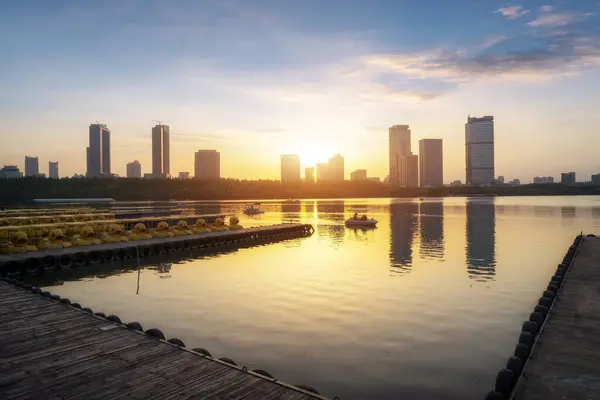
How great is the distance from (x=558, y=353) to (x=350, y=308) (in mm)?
11480

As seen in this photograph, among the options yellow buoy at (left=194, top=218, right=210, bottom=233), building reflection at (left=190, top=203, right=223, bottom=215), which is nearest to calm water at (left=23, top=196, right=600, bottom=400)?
yellow buoy at (left=194, top=218, right=210, bottom=233)

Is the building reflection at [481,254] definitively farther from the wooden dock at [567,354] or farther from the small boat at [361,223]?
the small boat at [361,223]

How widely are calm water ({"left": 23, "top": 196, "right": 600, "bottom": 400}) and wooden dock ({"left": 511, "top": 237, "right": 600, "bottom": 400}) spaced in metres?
2.04

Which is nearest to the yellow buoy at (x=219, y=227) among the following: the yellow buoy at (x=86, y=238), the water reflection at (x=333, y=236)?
the water reflection at (x=333, y=236)

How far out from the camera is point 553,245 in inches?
2014

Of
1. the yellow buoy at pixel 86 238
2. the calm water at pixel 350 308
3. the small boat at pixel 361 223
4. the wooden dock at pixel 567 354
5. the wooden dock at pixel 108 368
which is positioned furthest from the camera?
the small boat at pixel 361 223

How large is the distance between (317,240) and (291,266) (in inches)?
860

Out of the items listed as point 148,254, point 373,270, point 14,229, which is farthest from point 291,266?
point 14,229

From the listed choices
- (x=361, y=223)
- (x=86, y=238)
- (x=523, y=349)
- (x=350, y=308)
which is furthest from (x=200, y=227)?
(x=523, y=349)

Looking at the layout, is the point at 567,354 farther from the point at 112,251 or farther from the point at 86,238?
the point at 86,238

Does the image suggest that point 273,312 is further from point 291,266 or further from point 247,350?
point 291,266

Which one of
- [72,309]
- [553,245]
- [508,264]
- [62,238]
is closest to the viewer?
[72,309]

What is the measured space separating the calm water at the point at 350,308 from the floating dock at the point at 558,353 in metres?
1.92

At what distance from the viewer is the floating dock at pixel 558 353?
35.5ft
